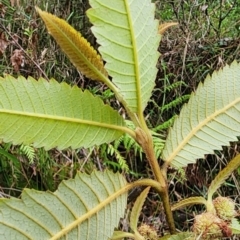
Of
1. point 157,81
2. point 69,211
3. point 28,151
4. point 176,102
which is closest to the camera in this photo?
point 69,211

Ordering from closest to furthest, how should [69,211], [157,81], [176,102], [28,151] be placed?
[69,211]
[28,151]
[176,102]
[157,81]

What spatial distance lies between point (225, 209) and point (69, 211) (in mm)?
162

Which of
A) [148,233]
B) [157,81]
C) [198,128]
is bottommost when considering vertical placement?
[157,81]

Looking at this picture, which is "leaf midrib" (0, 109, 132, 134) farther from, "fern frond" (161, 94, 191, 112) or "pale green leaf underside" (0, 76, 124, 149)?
"fern frond" (161, 94, 191, 112)

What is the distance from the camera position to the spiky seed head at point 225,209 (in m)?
0.48

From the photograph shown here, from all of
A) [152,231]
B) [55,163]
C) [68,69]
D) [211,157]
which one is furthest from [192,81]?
[152,231]

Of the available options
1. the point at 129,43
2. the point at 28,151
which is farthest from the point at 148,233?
the point at 28,151

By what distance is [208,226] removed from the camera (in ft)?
1.47

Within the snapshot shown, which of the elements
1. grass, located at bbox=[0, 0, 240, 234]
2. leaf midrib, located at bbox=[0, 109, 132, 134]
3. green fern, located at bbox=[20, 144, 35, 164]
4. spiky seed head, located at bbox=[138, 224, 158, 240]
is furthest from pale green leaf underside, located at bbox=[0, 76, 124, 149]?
green fern, located at bbox=[20, 144, 35, 164]

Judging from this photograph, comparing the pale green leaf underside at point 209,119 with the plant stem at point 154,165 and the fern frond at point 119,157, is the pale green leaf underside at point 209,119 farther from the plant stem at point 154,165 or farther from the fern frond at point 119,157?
the fern frond at point 119,157

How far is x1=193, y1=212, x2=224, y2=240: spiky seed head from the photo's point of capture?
448 millimetres

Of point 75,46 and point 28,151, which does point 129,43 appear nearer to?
point 75,46

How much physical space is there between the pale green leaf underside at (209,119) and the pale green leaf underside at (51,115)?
0.30 ft

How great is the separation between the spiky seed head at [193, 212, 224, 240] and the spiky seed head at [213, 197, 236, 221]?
21 mm
